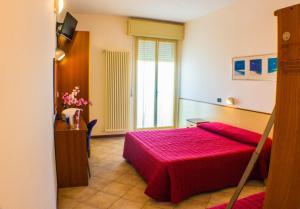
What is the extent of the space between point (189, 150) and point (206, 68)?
2.50 meters

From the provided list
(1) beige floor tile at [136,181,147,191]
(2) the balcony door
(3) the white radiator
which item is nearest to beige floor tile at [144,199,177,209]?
(1) beige floor tile at [136,181,147,191]

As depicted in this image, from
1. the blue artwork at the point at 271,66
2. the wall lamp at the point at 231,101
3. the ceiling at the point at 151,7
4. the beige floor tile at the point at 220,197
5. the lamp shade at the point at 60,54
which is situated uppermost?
the ceiling at the point at 151,7

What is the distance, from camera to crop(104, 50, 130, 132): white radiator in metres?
5.59

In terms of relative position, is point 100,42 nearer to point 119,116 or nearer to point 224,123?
point 119,116

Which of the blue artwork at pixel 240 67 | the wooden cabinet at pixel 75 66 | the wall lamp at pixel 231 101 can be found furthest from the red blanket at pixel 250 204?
the wooden cabinet at pixel 75 66

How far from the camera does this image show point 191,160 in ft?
9.84

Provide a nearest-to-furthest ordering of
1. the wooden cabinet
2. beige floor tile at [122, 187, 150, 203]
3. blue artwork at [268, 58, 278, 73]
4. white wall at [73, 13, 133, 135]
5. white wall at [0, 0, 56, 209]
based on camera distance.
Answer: white wall at [0, 0, 56, 209] → beige floor tile at [122, 187, 150, 203] → blue artwork at [268, 58, 278, 73] → the wooden cabinet → white wall at [73, 13, 133, 135]

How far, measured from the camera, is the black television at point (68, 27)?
3986 millimetres

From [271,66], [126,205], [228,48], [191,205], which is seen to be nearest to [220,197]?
[191,205]

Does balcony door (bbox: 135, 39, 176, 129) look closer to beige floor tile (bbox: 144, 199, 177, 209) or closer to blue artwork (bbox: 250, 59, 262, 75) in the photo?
blue artwork (bbox: 250, 59, 262, 75)

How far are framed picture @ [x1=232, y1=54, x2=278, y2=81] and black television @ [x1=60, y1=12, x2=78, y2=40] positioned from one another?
2921 millimetres

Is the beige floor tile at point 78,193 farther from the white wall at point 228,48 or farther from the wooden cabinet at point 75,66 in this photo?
the white wall at point 228,48

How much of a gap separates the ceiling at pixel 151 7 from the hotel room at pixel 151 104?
22 millimetres

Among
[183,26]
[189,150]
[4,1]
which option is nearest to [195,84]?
[183,26]
